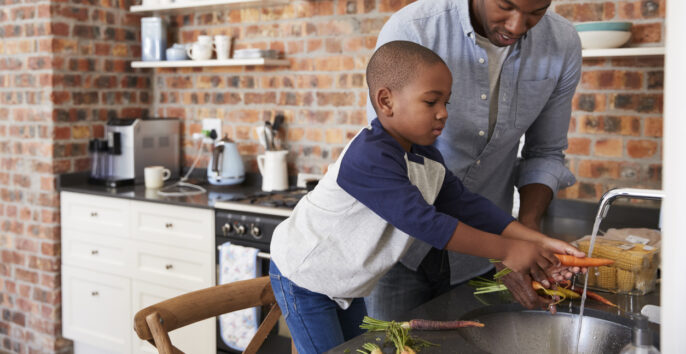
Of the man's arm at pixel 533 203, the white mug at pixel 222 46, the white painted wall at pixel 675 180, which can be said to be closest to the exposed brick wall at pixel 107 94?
the white mug at pixel 222 46

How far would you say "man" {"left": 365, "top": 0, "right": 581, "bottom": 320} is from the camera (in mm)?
1513

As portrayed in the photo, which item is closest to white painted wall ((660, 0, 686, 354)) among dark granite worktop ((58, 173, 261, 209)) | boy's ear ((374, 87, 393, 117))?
boy's ear ((374, 87, 393, 117))

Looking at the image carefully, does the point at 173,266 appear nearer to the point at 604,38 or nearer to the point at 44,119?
the point at 44,119

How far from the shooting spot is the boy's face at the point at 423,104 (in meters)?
1.24

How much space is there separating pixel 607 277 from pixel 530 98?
45cm

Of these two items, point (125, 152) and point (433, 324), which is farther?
point (125, 152)

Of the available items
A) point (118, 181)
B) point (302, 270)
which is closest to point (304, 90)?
point (118, 181)

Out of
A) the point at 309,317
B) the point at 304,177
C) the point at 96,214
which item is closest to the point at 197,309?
the point at 309,317

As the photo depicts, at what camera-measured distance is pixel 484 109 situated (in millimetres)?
1542

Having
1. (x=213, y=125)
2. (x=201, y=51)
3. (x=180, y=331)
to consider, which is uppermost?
(x=201, y=51)

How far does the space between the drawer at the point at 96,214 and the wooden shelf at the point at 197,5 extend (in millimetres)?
1053

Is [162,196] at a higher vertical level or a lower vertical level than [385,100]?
lower

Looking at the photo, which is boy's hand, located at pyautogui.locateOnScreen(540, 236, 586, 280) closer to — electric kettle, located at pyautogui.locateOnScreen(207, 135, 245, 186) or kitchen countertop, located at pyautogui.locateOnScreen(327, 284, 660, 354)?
kitchen countertop, located at pyautogui.locateOnScreen(327, 284, 660, 354)

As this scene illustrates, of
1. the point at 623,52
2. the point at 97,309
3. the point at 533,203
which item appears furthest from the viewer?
the point at 97,309
